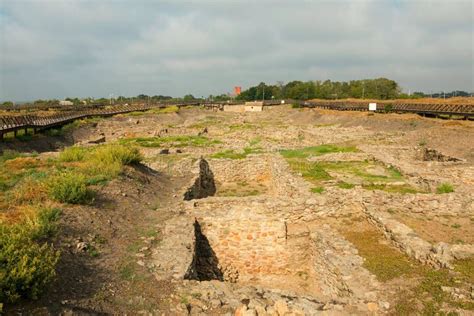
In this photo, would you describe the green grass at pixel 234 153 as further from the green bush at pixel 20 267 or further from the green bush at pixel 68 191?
the green bush at pixel 20 267

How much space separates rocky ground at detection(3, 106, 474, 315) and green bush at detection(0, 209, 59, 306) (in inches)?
7.6

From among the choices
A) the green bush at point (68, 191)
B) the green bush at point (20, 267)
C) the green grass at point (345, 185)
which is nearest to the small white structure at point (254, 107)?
the green grass at point (345, 185)

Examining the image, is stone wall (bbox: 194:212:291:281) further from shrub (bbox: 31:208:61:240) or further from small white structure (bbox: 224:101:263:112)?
small white structure (bbox: 224:101:263:112)

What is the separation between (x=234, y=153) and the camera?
1731 cm

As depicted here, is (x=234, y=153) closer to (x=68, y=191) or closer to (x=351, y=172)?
(x=351, y=172)

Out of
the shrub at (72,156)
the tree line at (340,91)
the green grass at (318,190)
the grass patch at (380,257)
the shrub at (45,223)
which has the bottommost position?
the grass patch at (380,257)

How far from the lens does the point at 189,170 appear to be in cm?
1387

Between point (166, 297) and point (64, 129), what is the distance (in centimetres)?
2889

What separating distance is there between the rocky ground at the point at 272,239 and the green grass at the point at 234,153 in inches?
12.7

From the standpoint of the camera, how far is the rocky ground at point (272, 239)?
16.6 ft

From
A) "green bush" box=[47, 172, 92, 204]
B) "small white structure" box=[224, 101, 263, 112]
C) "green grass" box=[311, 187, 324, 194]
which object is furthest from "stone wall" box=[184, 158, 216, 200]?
"small white structure" box=[224, 101, 263, 112]

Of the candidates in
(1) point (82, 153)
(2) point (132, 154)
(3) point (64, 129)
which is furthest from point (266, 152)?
(3) point (64, 129)

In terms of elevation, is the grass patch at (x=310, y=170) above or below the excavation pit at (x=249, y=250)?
above

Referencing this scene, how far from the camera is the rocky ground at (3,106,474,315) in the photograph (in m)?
5.07
